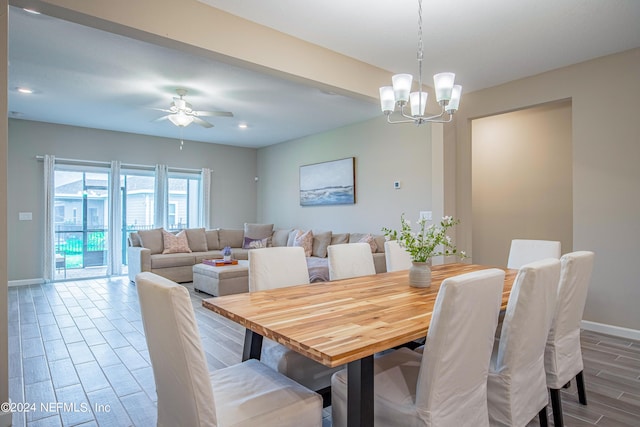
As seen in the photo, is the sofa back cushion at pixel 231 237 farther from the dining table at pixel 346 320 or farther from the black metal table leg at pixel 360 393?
the black metal table leg at pixel 360 393

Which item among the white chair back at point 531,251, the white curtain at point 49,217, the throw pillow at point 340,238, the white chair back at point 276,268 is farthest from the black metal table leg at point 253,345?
the white curtain at point 49,217

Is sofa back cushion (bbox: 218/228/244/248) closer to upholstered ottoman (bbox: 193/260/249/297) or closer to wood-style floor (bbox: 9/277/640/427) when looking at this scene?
upholstered ottoman (bbox: 193/260/249/297)

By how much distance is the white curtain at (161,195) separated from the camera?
23.2 ft

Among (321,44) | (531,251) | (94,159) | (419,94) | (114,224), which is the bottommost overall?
(531,251)

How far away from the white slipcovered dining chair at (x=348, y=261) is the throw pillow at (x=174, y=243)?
4.34 meters

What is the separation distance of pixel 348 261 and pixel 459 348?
4.88 ft

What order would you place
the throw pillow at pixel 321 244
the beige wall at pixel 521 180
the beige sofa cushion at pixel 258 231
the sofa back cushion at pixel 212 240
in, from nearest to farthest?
the beige wall at pixel 521 180, the throw pillow at pixel 321 244, the sofa back cushion at pixel 212 240, the beige sofa cushion at pixel 258 231

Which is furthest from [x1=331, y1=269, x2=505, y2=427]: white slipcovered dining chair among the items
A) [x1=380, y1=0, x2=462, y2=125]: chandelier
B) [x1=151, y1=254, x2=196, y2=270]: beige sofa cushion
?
[x1=151, y1=254, x2=196, y2=270]: beige sofa cushion

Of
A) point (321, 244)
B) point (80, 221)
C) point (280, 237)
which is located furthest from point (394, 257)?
point (80, 221)

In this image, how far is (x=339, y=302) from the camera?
1813 millimetres

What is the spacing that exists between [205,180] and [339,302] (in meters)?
6.36

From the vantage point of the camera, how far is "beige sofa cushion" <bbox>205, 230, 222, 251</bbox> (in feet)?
22.9

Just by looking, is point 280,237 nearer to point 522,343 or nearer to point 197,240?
point 197,240

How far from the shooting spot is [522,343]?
1.57 metres
